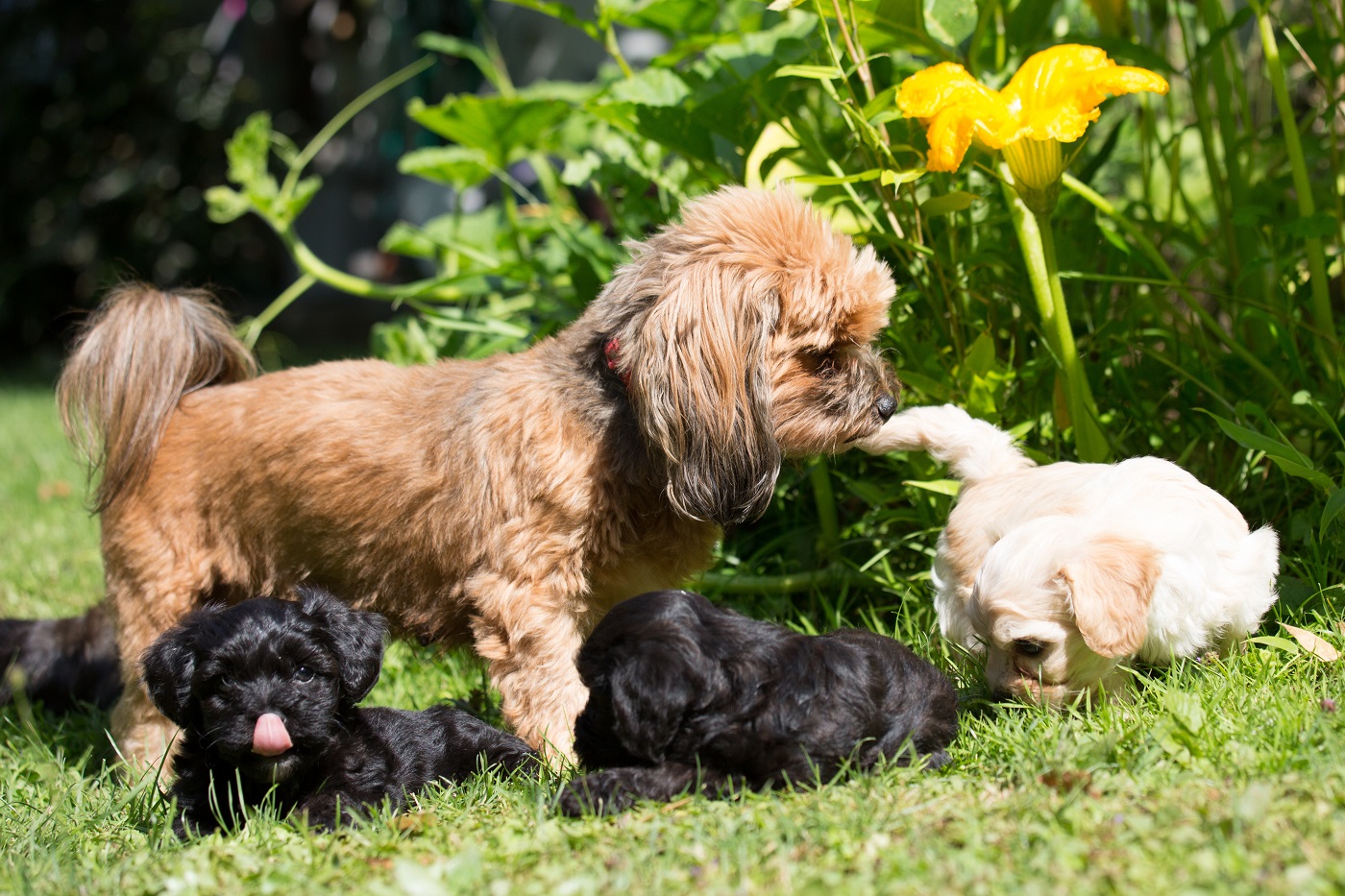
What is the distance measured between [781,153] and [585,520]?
152 centimetres

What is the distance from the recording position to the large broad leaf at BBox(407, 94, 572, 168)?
446 cm

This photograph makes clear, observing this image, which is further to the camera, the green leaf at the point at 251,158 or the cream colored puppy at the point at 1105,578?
the green leaf at the point at 251,158

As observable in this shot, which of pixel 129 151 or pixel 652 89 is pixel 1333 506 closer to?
pixel 652 89

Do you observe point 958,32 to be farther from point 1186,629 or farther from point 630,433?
point 1186,629

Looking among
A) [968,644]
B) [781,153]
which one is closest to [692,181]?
[781,153]

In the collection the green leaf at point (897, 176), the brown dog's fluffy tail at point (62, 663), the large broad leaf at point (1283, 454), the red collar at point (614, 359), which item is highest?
the green leaf at point (897, 176)

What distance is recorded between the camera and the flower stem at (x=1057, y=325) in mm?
3254

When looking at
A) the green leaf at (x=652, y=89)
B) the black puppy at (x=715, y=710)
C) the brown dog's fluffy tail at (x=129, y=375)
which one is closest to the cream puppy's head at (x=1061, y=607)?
the black puppy at (x=715, y=710)

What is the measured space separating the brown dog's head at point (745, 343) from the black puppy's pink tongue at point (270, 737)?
104 cm

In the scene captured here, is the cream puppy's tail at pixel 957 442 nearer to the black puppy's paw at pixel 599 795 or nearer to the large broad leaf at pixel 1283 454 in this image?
the large broad leaf at pixel 1283 454

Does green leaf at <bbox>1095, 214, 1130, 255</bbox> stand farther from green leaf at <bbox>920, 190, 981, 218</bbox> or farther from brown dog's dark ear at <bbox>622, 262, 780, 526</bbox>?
brown dog's dark ear at <bbox>622, 262, 780, 526</bbox>

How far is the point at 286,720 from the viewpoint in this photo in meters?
2.49

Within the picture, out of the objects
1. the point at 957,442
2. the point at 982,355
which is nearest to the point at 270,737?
the point at 957,442

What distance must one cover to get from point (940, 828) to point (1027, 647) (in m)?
0.64
